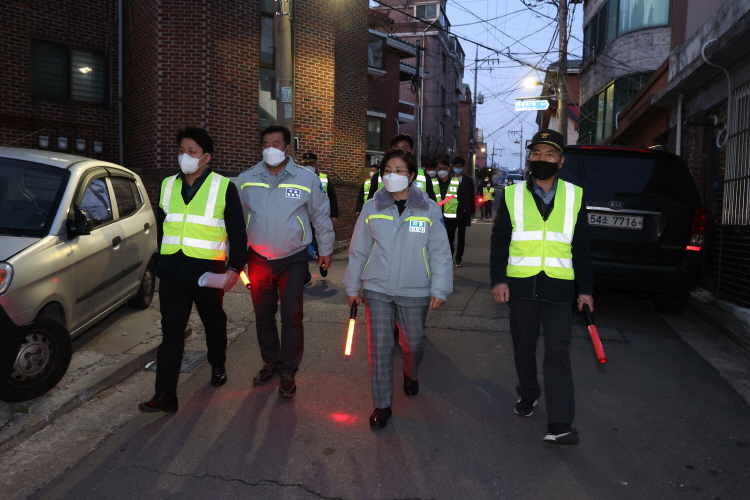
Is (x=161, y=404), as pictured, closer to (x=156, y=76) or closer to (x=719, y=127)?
(x=719, y=127)

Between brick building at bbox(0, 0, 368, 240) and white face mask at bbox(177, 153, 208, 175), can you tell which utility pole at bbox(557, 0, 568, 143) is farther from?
white face mask at bbox(177, 153, 208, 175)

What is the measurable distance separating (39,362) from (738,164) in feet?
25.4

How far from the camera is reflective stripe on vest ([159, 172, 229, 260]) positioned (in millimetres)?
4438

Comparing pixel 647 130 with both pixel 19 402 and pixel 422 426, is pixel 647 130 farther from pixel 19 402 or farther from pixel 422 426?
pixel 19 402

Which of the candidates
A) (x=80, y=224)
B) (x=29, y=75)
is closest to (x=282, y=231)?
(x=80, y=224)

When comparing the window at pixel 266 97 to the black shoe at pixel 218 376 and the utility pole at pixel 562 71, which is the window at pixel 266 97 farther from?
the utility pole at pixel 562 71

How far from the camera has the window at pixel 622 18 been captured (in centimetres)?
1980

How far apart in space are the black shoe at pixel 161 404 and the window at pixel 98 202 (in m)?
1.94

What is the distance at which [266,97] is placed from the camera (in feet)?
46.1

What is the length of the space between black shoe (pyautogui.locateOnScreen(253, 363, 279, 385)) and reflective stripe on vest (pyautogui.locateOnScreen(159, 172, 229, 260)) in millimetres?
1069

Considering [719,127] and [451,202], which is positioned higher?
[719,127]

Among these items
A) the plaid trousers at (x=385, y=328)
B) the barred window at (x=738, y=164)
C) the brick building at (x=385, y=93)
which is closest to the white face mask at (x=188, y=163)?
the plaid trousers at (x=385, y=328)

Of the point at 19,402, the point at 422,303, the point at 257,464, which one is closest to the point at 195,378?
the point at 19,402

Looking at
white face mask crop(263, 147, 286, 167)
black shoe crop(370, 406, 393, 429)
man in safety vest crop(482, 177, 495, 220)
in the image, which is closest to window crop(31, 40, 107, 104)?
white face mask crop(263, 147, 286, 167)
